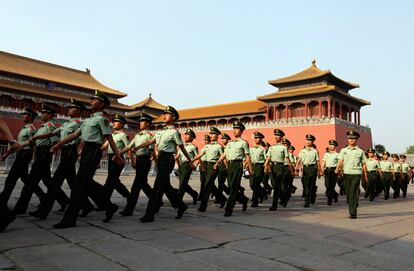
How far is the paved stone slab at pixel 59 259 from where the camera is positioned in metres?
2.26

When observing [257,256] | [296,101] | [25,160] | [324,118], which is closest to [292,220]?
[257,256]

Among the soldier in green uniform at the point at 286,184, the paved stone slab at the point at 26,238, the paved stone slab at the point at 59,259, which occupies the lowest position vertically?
the paved stone slab at the point at 59,259

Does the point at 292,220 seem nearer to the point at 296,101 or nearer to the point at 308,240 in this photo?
the point at 308,240

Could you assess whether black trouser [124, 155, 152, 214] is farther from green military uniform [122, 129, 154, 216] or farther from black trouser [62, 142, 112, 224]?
black trouser [62, 142, 112, 224]

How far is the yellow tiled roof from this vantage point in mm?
28562

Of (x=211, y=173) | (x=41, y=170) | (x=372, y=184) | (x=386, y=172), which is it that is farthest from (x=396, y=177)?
(x=41, y=170)

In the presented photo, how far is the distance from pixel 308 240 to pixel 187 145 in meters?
4.32

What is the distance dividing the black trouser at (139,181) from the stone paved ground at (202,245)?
0.20m

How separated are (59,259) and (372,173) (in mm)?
9576

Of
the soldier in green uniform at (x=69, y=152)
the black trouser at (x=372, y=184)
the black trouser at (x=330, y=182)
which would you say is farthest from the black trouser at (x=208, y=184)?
the black trouser at (x=372, y=184)

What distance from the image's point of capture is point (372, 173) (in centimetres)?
990

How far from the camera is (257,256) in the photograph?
2.69 meters

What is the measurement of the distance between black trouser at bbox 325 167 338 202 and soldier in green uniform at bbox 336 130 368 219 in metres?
2.09

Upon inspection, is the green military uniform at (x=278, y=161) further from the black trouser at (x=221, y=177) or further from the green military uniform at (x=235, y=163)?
the green military uniform at (x=235, y=163)
